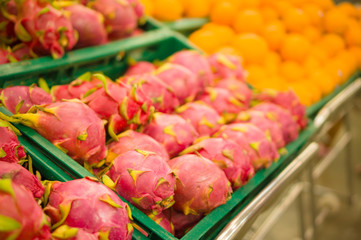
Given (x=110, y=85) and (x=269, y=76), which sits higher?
(x=110, y=85)

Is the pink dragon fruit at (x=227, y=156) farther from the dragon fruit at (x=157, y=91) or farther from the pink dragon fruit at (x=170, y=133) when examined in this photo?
the dragon fruit at (x=157, y=91)

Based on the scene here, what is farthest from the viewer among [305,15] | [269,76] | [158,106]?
[305,15]

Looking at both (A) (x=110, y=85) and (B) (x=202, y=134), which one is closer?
(A) (x=110, y=85)

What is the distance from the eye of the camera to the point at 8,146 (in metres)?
0.85

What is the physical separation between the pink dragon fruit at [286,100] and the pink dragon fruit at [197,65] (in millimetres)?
311

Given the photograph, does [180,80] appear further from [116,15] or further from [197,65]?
[116,15]

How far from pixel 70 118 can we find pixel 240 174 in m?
0.60

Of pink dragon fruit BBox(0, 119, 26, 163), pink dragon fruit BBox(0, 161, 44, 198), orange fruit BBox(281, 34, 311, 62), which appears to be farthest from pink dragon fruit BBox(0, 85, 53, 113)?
orange fruit BBox(281, 34, 311, 62)

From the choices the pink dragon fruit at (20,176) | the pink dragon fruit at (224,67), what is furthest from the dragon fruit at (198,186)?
the pink dragon fruit at (224,67)

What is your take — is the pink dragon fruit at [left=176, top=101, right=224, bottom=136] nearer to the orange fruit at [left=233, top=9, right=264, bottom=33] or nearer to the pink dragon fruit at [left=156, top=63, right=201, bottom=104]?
the pink dragon fruit at [left=156, top=63, right=201, bottom=104]

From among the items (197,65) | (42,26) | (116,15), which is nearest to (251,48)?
(197,65)

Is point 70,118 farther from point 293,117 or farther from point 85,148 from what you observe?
point 293,117

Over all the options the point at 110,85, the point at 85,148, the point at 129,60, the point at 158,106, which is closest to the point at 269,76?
the point at 129,60

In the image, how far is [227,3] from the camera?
8.48 feet
